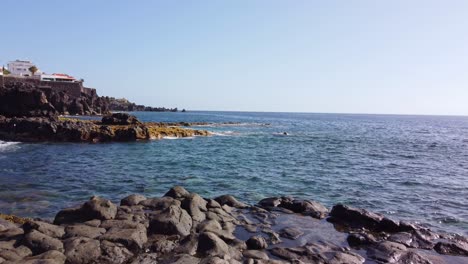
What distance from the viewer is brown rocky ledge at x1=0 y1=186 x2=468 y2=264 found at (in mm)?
11750

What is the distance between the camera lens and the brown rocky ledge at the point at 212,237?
463 inches

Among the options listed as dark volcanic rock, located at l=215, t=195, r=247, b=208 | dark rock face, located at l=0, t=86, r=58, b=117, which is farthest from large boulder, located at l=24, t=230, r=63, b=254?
dark rock face, located at l=0, t=86, r=58, b=117

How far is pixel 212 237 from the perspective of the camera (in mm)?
12766

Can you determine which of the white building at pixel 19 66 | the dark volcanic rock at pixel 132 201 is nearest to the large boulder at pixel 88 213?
the dark volcanic rock at pixel 132 201

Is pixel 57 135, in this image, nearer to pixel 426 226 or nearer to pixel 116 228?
pixel 116 228

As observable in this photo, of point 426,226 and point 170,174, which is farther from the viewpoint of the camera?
point 170,174

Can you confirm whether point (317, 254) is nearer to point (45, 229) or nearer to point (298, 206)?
point (298, 206)

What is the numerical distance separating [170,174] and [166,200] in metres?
12.4

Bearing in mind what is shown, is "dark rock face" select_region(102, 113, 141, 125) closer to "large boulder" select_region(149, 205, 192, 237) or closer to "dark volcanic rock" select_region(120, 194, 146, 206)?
"dark volcanic rock" select_region(120, 194, 146, 206)

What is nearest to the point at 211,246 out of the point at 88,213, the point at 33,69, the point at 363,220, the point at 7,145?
the point at 88,213

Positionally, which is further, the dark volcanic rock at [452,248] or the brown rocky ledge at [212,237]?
the dark volcanic rock at [452,248]

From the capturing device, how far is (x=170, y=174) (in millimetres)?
29953

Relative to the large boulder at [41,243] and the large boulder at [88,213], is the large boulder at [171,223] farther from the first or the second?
the large boulder at [41,243]

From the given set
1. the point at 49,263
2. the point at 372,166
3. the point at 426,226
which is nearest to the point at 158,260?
the point at 49,263
